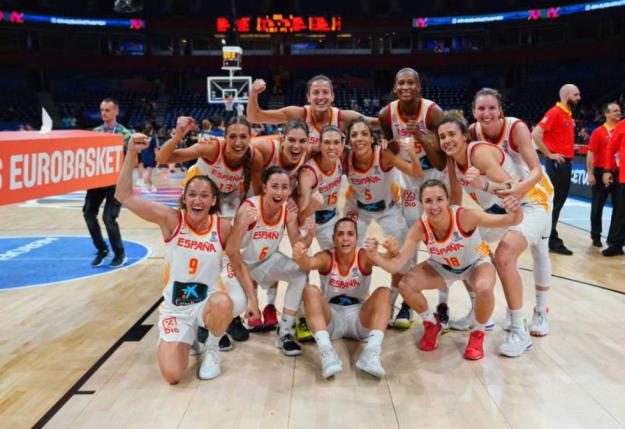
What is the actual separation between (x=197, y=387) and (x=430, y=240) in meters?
1.64

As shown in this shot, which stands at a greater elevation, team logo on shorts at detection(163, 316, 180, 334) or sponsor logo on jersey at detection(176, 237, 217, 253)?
sponsor logo on jersey at detection(176, 237, 217, 253)

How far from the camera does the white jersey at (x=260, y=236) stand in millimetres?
3688

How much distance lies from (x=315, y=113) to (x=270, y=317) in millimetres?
1554

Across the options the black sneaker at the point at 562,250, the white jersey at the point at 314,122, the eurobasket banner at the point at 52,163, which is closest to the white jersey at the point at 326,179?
the white jersey at the point at 314,122

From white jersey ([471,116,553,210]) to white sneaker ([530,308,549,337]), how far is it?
0.75 metres

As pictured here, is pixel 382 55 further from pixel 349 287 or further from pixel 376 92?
pixel 349 287

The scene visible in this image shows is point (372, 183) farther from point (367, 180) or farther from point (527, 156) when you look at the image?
point (527, 156)

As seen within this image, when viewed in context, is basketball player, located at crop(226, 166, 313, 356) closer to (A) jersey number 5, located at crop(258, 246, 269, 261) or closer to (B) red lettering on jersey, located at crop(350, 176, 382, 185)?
(A) jersey number 5, located at crop(258, 246, 269, 261)

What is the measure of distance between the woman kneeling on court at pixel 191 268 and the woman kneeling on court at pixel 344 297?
1.70 feet

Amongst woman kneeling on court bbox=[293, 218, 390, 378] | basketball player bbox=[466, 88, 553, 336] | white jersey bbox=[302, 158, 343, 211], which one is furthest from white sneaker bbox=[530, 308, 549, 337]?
white jersey bbox=[302, 158, 343, 211]

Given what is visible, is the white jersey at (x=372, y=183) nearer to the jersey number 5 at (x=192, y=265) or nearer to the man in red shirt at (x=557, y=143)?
the jersey number 5 at (x=192, y=265)

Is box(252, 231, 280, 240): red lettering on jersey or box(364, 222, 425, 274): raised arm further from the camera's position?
Result: box(252, 231, 280, 240): red lettering on jersey

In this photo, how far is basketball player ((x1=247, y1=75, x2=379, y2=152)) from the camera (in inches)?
159

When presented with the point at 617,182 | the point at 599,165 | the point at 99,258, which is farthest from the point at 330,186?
the point at 599,165
